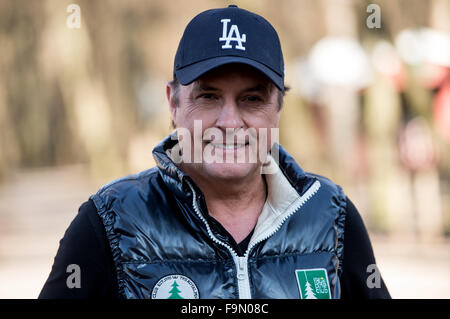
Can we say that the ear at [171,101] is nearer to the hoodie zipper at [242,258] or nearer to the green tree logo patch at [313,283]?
the hoodie zipper at [242,258]

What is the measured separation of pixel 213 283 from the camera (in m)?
1.85

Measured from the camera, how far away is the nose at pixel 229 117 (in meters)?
1.87

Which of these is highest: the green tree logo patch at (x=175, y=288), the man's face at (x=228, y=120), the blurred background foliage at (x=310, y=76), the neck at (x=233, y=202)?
the blurred background foliage at (x=310, y=76)

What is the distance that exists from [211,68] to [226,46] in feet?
0.34

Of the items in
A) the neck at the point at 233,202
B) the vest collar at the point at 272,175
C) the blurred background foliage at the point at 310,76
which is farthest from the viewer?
the blurred background foliage at the point at 310,76

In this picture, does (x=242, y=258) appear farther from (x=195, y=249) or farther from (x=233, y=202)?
(x=233, y=202)

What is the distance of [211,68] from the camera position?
1.85 meters

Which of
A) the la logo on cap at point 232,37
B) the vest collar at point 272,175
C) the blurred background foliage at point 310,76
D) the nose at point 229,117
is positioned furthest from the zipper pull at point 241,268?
the blurred background foliage at point 310,76

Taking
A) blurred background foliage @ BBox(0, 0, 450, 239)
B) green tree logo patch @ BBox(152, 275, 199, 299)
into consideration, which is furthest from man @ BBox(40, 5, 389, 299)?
blurred background foliage @ BBox(0, 0, 450, 239)

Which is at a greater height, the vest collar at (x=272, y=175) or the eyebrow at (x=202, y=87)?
the eyebrow at (x=202, y=87)

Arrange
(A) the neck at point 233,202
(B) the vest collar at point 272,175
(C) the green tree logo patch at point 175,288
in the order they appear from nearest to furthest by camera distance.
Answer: (C) the green tree logo patch at point 175,288 < (B) the vest collar at point 272,175 < (A) the neck at point 233,202

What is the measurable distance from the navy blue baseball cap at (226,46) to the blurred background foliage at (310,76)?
6.45m

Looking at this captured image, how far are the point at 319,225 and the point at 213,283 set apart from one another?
42 centimetres
